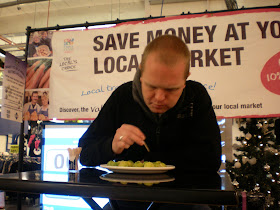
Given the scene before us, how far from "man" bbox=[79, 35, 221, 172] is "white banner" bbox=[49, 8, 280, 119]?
1.08 metres

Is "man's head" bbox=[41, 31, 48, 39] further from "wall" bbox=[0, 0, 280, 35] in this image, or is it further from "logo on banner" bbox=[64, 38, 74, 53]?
"wall" bbox=[0, 0, 280, 35]

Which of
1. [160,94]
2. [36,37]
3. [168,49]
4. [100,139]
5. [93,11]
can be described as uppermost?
[93,11]

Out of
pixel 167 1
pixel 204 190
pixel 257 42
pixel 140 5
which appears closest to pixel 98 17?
pixel 140 5

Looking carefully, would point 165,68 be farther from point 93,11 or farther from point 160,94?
point 93,11

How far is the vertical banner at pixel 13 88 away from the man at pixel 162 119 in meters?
1.53

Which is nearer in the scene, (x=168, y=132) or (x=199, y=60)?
(x=168, y=132)

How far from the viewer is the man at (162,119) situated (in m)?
1.04

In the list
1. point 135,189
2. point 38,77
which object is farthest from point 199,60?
point 135,189

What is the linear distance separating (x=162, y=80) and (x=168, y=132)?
391 millimetres

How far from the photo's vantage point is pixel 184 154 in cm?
124

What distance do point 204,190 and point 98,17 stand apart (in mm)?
6169

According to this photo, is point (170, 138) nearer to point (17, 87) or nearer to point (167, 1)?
point (17, 87)

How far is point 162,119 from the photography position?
4.31ft

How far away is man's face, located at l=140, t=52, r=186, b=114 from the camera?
1027 mm
